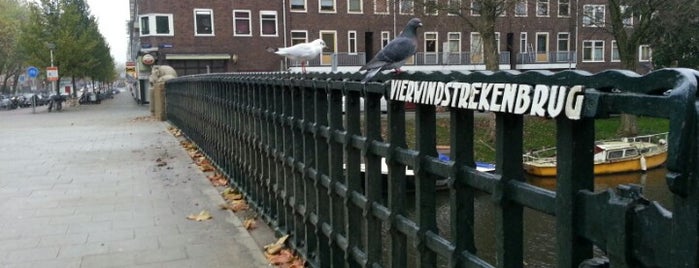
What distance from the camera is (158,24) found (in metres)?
42.2

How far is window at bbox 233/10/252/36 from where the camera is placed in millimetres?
43844

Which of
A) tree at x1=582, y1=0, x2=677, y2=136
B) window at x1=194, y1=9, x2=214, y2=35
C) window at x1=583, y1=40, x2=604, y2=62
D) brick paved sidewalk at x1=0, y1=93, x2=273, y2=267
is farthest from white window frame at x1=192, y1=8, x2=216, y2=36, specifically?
brick paved sidewalk at x1=0, y1=93, x2=273, y2=267

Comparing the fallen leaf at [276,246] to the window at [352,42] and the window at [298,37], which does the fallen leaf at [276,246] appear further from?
the window at [352,42]

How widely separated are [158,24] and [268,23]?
23.5 ft

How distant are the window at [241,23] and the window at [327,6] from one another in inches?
204

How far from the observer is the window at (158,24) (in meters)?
42.1

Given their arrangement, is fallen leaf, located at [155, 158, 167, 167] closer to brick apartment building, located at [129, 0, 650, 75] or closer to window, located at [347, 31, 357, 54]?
brick apartment building, located at [129, 0, 650, 75]

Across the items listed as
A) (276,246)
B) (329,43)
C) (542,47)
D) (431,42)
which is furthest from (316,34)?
(276,246)

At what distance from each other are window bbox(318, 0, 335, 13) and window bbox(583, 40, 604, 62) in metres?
21.0

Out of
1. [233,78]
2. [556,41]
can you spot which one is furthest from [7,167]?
[556,41]

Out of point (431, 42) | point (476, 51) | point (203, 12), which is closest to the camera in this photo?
point (203, 12)

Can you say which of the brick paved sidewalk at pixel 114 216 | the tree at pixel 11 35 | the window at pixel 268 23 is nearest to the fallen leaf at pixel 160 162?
A: the brick paved sidewalk at pixel 114 216

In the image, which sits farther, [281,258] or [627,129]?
[627,129]

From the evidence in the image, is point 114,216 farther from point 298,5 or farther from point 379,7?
point 379,7
